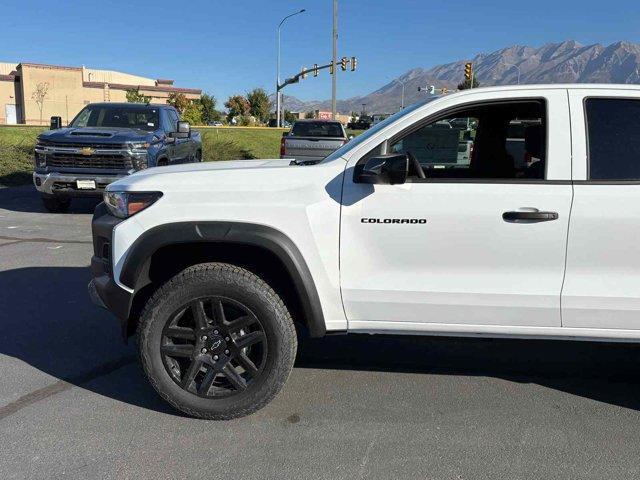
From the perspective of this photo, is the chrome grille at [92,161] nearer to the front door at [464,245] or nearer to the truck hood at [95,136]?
the truck hood at [95,136]

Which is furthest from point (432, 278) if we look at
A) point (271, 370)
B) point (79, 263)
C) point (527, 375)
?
point (79, 263)

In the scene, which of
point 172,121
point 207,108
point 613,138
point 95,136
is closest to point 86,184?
point 95,136

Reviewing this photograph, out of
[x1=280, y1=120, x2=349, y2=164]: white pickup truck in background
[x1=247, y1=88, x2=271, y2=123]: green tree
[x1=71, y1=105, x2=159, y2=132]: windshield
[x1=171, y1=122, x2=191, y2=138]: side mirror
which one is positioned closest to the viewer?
[x1=171, y1=122, x2=191, y2=138]: side mirror

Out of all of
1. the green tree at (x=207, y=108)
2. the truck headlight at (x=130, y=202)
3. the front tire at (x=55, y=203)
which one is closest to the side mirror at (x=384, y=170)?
the truck headlight at (x=130, y=202)

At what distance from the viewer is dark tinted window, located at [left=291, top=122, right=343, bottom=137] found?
15.8 meters

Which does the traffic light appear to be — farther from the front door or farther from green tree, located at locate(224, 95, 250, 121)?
green tree, located at locate(224, 95, 250, 121)

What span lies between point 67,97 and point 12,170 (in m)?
63.9

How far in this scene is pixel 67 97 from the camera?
73.5m

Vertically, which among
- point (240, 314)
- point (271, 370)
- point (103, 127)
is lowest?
point (271, 370)

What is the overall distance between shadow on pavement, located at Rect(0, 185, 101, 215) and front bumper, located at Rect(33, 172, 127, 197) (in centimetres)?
98

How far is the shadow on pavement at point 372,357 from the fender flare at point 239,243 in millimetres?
747

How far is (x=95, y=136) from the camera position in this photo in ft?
32.2

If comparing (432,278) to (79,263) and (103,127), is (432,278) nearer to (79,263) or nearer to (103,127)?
(79,263)

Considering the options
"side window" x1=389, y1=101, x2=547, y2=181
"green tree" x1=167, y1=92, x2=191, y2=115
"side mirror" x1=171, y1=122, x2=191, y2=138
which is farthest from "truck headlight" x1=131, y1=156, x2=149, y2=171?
"green tree" x1=167, y1=92, x2=191, y2=115
